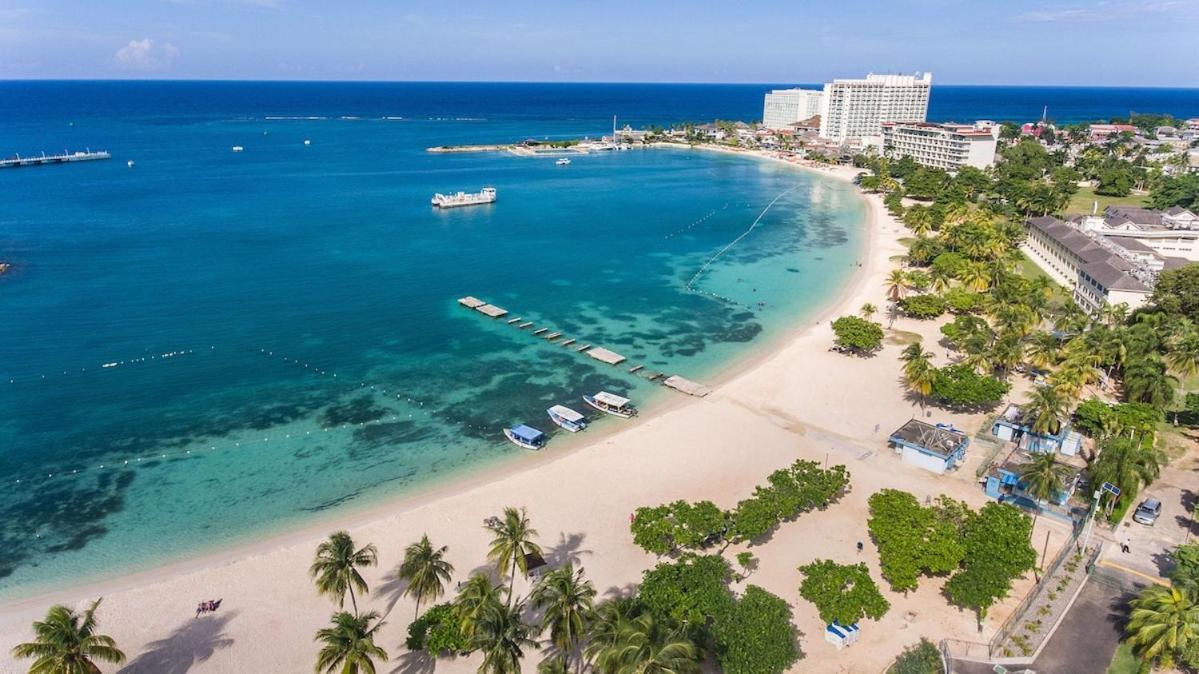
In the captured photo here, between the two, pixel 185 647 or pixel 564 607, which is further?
pixel 185 647

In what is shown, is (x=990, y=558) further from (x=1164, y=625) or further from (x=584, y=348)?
(x=584, y=348)

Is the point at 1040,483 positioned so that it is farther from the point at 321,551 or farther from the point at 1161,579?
the point at 321,551

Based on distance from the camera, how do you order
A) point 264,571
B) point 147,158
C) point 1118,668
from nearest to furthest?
point 1118,668
point 264,571
point 147,158

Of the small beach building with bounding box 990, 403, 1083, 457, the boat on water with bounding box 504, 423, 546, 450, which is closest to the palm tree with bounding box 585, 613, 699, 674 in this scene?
the boat on water with bounding box 504, 423, 546, 450

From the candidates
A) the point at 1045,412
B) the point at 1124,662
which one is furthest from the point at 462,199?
the point at 1124,662

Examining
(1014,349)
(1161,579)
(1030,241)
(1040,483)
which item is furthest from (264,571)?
(1030,241)

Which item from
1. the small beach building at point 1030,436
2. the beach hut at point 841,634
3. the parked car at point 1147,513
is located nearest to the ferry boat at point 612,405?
the beach hut at point 841,634

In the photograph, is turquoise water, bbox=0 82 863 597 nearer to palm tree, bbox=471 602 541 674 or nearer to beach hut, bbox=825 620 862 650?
palm tree, bbox=471 602 541 674
